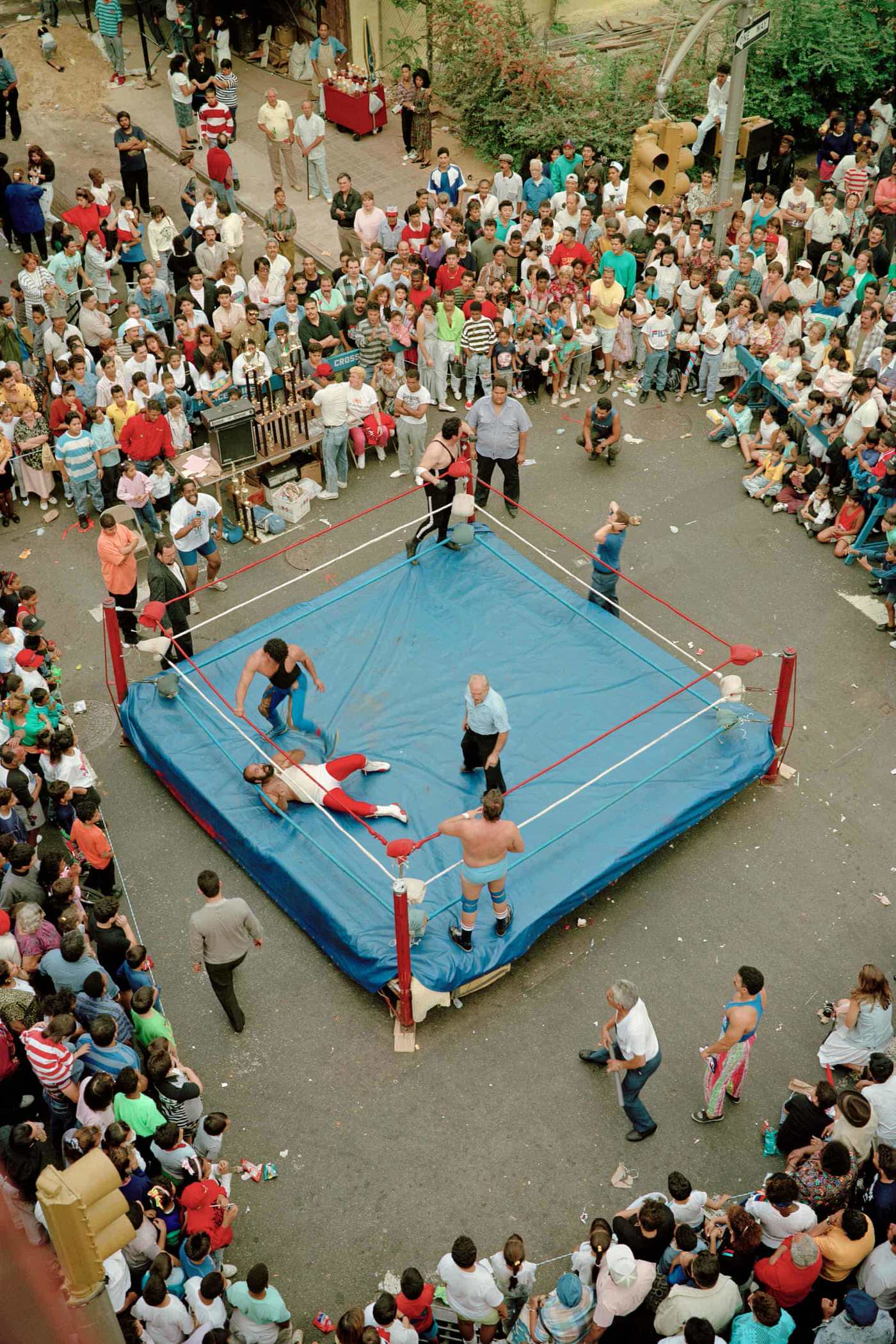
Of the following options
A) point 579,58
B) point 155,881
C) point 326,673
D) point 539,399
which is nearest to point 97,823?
point 155,881

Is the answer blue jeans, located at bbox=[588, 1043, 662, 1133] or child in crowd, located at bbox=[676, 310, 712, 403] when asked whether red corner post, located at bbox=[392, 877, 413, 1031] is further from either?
child in crowd, located at bbox=[676, 310, 712, 403]

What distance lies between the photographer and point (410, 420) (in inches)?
550

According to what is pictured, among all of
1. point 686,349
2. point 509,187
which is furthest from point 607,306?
point 509,187

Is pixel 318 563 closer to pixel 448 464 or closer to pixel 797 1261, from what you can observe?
pixel 448 464

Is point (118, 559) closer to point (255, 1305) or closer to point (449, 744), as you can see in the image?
point (449, 744)

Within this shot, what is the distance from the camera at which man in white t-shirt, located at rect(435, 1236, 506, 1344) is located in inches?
266

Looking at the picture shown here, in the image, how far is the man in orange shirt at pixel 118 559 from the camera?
11359mm

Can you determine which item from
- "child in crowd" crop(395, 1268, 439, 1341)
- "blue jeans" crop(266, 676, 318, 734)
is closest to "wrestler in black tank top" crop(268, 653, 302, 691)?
"blue jeans" crop(266, 676, 318, 734)

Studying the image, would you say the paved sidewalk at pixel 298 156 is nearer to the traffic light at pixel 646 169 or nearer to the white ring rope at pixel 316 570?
the traffic light at pixel 646 169

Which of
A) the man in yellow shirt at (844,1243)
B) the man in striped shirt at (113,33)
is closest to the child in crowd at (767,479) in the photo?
the man in yellow shirt at (844,1243)

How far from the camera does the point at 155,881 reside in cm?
1016

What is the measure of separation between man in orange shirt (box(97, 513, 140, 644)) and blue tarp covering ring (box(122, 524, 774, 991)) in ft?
3.13

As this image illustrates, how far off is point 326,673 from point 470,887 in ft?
10.6

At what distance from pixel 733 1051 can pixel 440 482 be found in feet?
20.9
